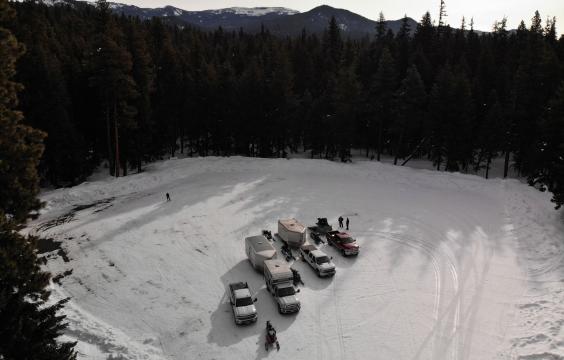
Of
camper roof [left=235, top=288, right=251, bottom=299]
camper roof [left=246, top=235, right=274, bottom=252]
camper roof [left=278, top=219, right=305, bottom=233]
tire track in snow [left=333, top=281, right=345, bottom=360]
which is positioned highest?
camper roof [left=278, top=219, right=305, bottom=233]

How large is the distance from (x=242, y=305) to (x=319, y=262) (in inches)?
256

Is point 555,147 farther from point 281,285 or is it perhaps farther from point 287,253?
point 281,285

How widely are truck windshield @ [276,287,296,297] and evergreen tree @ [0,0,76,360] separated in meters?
11.2

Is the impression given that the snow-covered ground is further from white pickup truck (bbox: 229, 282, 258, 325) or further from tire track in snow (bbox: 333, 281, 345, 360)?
white pickup truck (bbox: 229, 282, 258, 325)

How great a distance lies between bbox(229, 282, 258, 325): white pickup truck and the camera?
66.7 feet

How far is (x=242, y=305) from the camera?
2084 centimetres

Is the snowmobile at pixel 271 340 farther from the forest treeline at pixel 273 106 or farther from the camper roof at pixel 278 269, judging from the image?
the forest treeline at pixel 273 106

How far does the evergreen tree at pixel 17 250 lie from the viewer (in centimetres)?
1161

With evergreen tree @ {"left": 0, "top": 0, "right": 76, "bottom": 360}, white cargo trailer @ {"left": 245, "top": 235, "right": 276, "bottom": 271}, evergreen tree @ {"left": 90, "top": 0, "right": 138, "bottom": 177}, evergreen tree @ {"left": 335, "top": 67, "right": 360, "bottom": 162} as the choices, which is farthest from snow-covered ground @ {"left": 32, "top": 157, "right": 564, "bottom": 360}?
evergreen tree @ {"left": 335, "top": 67, "right": 360, "bottom": 162}

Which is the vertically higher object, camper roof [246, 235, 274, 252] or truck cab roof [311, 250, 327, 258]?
camper roof [246, 235, 274, 252]

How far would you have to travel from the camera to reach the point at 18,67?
40844 millimetres

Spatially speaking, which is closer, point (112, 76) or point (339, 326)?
point (339, 326)

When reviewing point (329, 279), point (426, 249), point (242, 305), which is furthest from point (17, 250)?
point (426, 249)

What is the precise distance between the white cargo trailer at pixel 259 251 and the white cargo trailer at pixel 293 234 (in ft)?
8.51
